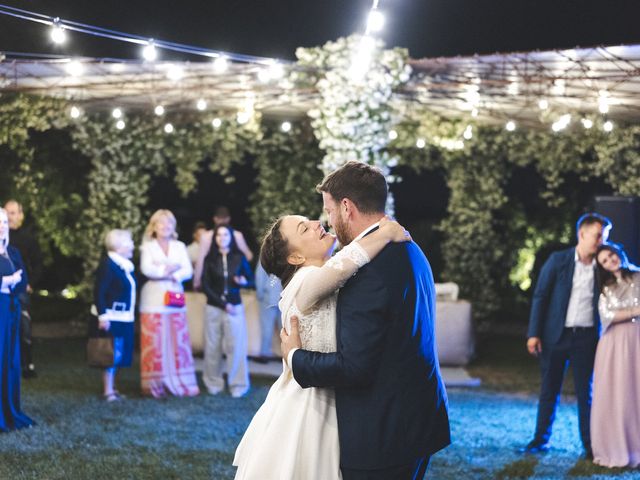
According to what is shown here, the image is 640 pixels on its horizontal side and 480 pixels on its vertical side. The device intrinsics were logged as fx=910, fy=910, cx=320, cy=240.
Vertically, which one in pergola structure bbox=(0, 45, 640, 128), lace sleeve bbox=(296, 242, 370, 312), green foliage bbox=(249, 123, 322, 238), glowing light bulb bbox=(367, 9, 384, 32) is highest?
glowing light bulb bbox=(367, 9, 384, 32)

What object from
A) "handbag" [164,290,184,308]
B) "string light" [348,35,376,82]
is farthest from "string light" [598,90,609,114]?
"handbag" [164,290,184,308]

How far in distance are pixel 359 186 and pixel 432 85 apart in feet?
25.1

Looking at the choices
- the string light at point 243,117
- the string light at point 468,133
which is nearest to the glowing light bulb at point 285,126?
the string light at point 243,117

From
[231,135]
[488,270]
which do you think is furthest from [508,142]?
[231,135]

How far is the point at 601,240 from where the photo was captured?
6469 millimetres

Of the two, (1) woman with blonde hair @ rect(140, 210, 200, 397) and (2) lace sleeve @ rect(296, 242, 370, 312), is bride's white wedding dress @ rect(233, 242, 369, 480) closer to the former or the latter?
(2) lace sleeve @ rect(296, 242, 370, 312)

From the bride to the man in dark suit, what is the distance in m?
3.76

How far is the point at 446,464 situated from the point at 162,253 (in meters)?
3.92

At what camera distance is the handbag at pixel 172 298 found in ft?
29.5

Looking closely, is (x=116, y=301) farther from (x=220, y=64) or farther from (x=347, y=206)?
(x=347, y=206)

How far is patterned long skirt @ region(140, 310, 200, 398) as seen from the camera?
29.3ft

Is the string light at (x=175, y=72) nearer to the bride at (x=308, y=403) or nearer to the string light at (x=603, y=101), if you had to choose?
the string light at (x=603, y=101)

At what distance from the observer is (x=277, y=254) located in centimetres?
338

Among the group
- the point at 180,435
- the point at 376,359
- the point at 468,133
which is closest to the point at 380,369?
the point at 376,359
